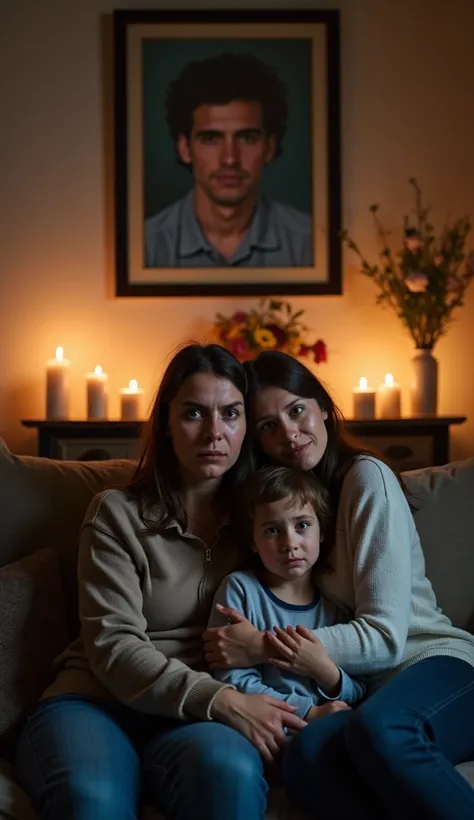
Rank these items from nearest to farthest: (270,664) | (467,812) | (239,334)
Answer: (467,812) < (270,664) < (239,334)

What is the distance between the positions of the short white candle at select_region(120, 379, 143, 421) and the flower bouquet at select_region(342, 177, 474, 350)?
3.41 ft

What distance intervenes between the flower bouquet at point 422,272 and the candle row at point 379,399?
0.67 ft

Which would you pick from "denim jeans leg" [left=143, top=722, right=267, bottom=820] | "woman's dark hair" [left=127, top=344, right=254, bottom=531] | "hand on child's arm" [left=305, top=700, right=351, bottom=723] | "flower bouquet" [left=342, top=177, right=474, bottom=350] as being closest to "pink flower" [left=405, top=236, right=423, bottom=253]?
"flower bouquet" [left=342, top=177, right=474, bottom=350]

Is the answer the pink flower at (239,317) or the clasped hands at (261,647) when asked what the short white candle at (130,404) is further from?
the clasped hands at (261,647)

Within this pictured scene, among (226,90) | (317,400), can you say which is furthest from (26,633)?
(226,90)

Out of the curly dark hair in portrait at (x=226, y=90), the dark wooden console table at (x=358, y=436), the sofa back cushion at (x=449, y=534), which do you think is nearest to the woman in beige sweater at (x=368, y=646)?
the sofa back cushion at (x=449, y=534)

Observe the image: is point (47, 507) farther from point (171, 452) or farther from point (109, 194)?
point (109, 194)

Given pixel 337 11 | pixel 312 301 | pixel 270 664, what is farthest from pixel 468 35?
pixel 270 664

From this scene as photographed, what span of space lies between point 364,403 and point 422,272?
0.55m

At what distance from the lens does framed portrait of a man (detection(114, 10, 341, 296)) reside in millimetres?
3752

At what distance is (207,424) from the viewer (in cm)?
172

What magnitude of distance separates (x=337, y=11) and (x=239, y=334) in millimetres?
1365

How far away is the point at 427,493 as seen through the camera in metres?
2.01

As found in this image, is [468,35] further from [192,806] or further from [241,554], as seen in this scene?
[192,806]
